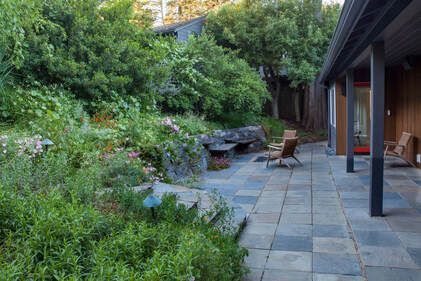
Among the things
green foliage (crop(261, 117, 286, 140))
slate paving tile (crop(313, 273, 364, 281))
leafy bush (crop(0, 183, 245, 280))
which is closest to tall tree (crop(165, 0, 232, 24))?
green foliage (crop(261, 117, 286, 140))

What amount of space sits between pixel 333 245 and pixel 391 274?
0.73m

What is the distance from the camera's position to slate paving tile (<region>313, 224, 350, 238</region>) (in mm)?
4040

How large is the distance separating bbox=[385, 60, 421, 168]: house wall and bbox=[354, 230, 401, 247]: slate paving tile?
13.9ft

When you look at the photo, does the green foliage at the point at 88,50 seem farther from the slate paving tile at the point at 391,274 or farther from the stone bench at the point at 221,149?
the slate paving tile at the point at 391,274

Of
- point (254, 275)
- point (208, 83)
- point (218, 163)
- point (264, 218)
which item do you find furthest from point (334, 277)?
point (208, 83)

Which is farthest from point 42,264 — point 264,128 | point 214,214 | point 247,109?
point 264,128

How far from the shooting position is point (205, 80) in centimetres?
988

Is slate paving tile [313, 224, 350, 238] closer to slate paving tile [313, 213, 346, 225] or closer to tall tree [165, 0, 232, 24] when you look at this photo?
slate paving tile [313, 213, 346, 225]

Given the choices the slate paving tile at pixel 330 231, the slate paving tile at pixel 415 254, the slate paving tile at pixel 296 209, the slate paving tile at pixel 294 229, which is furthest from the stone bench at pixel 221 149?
the slate paving tile at pixel 415 254

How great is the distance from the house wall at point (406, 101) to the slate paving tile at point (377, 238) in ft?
13.9

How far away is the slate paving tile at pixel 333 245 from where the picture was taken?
360cm

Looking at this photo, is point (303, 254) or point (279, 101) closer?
point (303, 254)

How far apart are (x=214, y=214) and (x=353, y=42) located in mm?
2862

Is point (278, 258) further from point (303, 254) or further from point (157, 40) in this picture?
point (157, 40)
